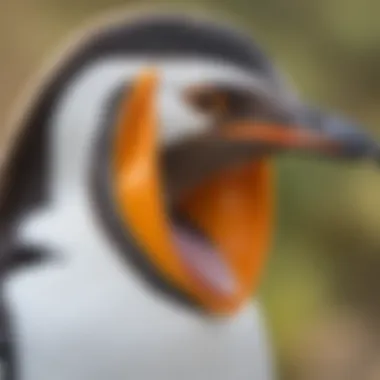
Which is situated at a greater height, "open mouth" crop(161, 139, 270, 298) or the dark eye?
the dark eye

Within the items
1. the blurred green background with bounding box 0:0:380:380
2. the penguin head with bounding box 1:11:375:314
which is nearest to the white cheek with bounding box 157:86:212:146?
the penguin head with bounding box 1:11:375:314

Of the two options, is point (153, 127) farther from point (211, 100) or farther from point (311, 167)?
point (311, 167)

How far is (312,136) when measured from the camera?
0.58 m

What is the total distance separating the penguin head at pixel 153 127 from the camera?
590 mm

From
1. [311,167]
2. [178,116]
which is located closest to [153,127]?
[178,116]

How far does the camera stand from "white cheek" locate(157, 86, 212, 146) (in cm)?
60

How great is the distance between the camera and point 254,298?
641 millimetres

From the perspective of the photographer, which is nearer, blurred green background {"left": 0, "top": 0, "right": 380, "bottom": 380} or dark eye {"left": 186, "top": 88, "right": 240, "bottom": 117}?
dark eye {"left": 186, "top": 88, "right": 240, "bottom": 117}

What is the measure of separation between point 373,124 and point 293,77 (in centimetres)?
10

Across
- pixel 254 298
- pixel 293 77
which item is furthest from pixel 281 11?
pixel 254 298

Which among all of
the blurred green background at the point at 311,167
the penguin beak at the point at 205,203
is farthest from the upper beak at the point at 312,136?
the blurred green background at the point at 311,167

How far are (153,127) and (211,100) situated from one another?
0.09 ft

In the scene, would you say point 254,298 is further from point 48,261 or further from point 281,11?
point 281,11

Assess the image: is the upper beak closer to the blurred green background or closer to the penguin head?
the penguin head
